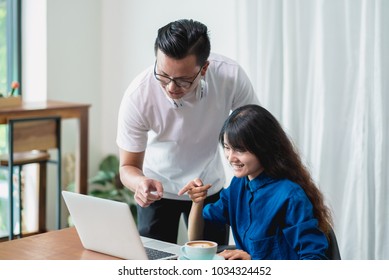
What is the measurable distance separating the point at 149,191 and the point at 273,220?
349mm

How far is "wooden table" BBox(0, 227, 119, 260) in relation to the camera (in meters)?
1.78

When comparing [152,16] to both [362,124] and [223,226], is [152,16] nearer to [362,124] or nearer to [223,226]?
[362,124]

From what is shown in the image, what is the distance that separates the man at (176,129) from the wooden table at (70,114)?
3.49ft

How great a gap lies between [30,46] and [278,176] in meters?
2.34

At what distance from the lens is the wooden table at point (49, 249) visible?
1784 millimetres

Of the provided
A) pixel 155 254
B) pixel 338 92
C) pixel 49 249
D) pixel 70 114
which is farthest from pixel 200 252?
pixel 70 114

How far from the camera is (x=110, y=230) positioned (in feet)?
5.72

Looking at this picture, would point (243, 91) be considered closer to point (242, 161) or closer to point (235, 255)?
point (242, 161)

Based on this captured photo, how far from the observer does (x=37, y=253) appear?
1814mm

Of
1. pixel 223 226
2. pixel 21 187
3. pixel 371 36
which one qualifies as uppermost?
pixel 371 36

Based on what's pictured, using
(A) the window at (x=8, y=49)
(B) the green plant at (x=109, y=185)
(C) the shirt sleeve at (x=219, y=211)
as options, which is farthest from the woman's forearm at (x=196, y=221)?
(A) the window at (x=8, y=49)

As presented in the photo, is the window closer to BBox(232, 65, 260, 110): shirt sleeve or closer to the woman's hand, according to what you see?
BBox(232, 65, 260, 110): shirt sleeve

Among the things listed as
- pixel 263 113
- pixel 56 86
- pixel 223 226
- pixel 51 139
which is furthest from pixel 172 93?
pixel 56 86
